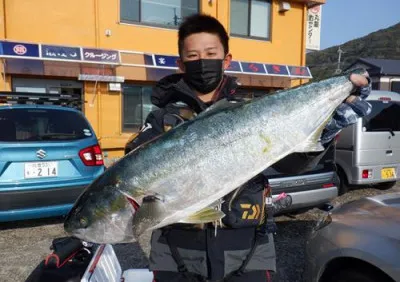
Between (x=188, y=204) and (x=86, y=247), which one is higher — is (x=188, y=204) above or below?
above

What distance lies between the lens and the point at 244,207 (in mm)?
1854

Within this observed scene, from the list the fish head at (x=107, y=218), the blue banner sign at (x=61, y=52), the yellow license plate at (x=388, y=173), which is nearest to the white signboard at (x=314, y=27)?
the yellow license plate at (x=388, y=173)

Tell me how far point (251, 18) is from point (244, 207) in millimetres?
13211

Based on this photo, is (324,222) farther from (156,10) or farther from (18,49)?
(156,10)

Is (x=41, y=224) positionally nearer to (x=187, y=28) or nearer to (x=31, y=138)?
(x=31, y=138)

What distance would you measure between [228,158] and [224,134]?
0.37 feet

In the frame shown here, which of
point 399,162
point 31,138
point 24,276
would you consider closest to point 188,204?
point 24,276

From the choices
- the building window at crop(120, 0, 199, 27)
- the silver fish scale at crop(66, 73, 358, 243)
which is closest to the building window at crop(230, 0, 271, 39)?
the building window at crop(120, 0, 199, 27)

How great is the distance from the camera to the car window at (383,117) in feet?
24.5

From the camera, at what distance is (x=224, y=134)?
66.4 inches

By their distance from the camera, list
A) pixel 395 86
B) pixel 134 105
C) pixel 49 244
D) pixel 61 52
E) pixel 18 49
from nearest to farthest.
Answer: pixel 49 244, pixel 18 49, pixel 61 52, pixel 134 105, pixel 395 86

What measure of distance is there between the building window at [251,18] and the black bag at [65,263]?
11.9 m

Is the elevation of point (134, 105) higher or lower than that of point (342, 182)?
higher

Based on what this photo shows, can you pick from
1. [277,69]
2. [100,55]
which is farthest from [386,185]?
[100,55]
